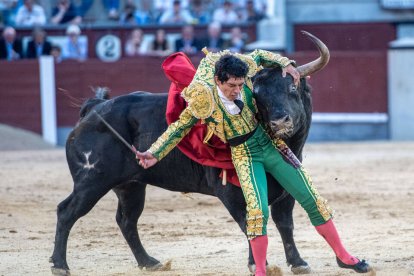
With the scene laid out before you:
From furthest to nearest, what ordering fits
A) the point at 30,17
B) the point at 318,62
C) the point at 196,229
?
the point at 30,17 < the point at 196,229 < the point at 318,62

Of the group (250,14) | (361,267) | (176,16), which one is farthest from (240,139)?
(250,14)

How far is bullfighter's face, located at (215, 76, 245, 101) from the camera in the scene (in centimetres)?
481

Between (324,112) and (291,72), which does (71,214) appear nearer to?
(291,72)

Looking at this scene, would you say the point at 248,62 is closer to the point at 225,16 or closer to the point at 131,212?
the point at 131,212

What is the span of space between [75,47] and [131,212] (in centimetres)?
918

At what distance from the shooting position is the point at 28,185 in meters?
9.46

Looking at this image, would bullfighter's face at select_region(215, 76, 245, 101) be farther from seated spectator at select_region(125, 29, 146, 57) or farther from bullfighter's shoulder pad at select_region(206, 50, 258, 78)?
seated spectator at select_region(125, 29, 146, 57)

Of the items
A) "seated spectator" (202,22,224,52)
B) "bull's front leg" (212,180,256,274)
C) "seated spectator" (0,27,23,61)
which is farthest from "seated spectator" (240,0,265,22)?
"bull's front leg" (212,180,256,274)

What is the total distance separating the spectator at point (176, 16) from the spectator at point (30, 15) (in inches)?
66.8

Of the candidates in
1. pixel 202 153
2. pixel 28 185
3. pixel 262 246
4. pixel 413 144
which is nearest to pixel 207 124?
pixel 202 153

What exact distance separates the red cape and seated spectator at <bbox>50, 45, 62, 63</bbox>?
9.10 meters

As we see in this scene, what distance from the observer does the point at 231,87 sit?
486 cm

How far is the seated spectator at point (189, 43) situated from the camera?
14.4 metres

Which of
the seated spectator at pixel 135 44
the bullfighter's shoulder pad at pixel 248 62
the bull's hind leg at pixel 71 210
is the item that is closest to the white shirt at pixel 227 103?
the bullfighter's shoulder pad at pixel 248 62
